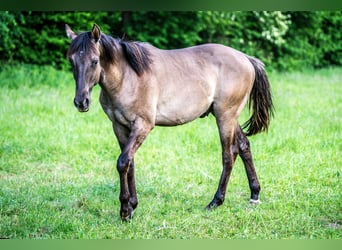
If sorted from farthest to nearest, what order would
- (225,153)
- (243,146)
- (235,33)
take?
(235,33) < (243,146) < (225,153)

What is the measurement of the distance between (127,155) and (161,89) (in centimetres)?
65

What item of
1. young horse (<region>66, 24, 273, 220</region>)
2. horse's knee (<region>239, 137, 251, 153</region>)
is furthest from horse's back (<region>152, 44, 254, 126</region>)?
horse's knee (<region>239, 137, 251, 153</region>)

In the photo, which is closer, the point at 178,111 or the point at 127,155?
the point at 127,155

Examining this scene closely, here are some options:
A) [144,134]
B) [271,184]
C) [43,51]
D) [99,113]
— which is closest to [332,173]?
[271,184]

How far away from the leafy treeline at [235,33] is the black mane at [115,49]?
6473mm

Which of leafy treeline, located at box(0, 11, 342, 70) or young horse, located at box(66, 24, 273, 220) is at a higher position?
young horse, located at box(66, 24, 273, 220)

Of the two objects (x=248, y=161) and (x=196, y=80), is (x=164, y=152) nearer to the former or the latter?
(x=248, y=161)

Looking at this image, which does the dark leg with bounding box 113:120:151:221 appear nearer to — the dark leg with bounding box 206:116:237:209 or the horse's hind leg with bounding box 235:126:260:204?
the dark leg with bounding box 206:116:237:209

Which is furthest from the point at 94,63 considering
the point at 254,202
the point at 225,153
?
the point at 254,202

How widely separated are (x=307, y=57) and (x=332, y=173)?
6843mm

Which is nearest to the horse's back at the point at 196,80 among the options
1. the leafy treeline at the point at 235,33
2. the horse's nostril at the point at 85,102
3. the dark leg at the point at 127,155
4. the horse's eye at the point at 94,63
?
the dark leg at the point at 127,155

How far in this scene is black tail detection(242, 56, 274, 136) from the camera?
5.37 metres

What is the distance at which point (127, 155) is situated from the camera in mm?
4500

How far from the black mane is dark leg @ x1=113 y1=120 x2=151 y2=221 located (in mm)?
461
